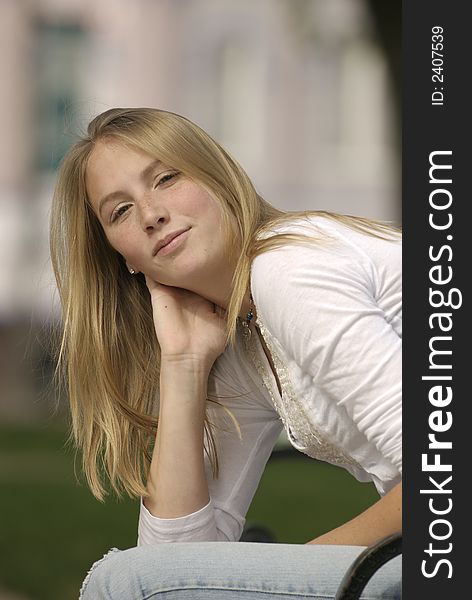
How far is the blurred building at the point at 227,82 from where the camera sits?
11.7m

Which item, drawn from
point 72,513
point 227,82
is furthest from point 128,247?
point 227,82

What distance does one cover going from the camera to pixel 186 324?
6.47 feet

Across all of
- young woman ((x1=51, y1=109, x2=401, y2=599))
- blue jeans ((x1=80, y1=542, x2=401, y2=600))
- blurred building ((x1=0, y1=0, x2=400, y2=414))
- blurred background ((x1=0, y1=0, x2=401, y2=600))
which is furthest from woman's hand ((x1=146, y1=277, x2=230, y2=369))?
blurred building ((x1=0, y1=0, x2=400, y2=414))

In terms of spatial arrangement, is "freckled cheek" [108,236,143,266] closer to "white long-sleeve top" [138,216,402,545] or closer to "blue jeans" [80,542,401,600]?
"white long-sleeve top" [138,216,402,545]

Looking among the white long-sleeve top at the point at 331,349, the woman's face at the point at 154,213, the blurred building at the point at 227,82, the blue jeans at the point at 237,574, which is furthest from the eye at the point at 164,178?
the blurred building at the point at 227,82

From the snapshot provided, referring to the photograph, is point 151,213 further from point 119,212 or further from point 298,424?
point 298,424

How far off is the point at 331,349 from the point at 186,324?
48cm

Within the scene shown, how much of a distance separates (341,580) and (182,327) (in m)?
0.59

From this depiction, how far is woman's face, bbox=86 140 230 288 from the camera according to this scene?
5.62 feet

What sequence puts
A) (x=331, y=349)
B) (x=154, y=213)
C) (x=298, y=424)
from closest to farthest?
(x=331, y=349), (x=154, y=213), (x=298, y=424)

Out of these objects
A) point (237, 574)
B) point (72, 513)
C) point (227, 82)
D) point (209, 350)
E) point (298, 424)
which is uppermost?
point (227, 82)

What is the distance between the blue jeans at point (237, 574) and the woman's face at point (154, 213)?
1.40 feet

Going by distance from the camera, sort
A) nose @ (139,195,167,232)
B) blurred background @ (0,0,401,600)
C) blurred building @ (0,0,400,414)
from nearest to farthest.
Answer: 1. nose @ (139,195,167,232)
2. blurred background @ (0,0,401,600)
3. blurred building @ (0,0,400,414)

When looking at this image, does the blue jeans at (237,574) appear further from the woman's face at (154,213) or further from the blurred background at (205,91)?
the blurred background at (205,91)
